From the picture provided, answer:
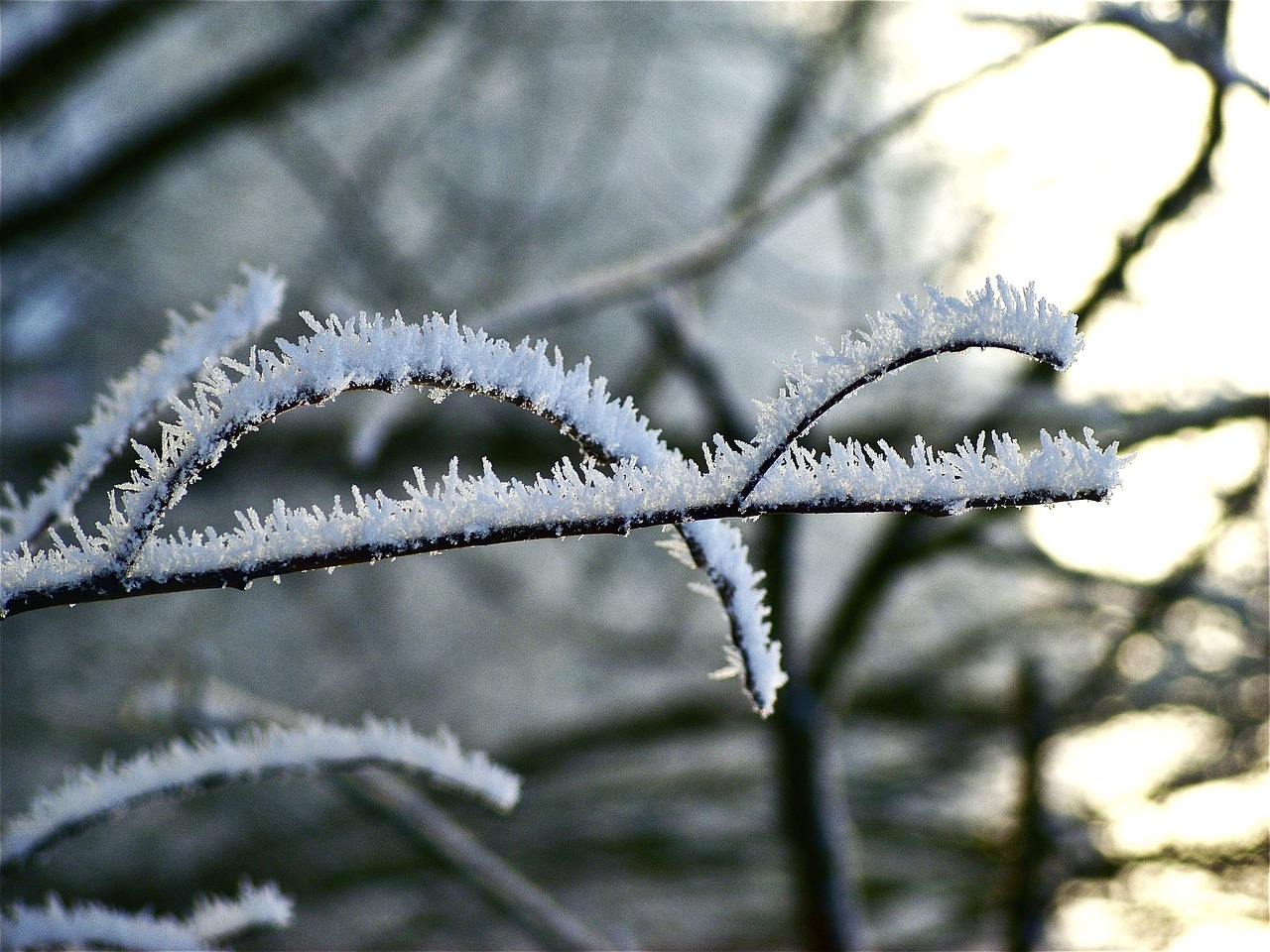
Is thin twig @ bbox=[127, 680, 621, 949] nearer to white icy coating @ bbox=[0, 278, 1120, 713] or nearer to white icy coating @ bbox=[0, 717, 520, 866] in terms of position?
white icy coating @ bbox=[0, 717, 520, 866]

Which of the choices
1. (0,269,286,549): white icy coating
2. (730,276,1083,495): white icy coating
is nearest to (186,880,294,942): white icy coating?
(0,269,286,549): white icy coating

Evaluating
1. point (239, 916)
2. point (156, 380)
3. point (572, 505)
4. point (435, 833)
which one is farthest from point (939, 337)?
point (435, 833)

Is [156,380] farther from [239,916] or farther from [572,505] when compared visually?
[239,916]

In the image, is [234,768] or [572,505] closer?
[572,505]

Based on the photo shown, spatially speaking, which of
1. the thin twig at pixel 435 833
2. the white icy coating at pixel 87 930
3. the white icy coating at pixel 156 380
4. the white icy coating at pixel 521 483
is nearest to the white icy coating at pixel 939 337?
the white icy coating at pixel 521 483

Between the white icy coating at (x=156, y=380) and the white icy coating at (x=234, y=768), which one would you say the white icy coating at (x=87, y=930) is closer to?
the white icy coating at (x=234, y=768)

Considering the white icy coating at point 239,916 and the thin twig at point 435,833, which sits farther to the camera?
the thin twig at point 435,833
